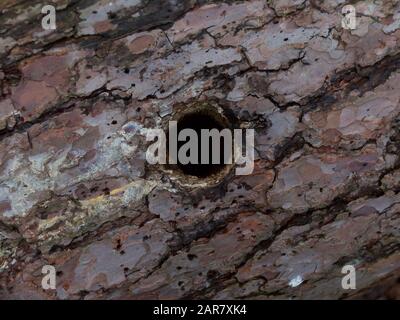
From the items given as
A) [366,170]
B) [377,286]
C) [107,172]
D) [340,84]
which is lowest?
[377,286]

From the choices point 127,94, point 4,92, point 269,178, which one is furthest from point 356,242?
point 4,92

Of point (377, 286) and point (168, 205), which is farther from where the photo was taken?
point (377, 286)

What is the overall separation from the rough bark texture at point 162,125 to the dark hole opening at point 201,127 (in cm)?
4

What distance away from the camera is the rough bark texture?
5.09ft

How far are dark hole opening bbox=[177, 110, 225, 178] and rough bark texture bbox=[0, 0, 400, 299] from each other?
40 mm

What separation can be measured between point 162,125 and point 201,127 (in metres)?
0.11

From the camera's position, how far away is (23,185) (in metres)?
1.58

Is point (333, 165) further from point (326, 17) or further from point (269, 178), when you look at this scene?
point (326, 17)

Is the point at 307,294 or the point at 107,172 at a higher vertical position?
the point at 107,172

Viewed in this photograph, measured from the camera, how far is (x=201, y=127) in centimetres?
166

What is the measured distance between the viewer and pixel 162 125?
5.30 feet

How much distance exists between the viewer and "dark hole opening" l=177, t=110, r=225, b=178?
1646mm

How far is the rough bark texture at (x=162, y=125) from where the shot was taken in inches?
61.1

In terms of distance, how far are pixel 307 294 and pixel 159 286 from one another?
0.53 m
